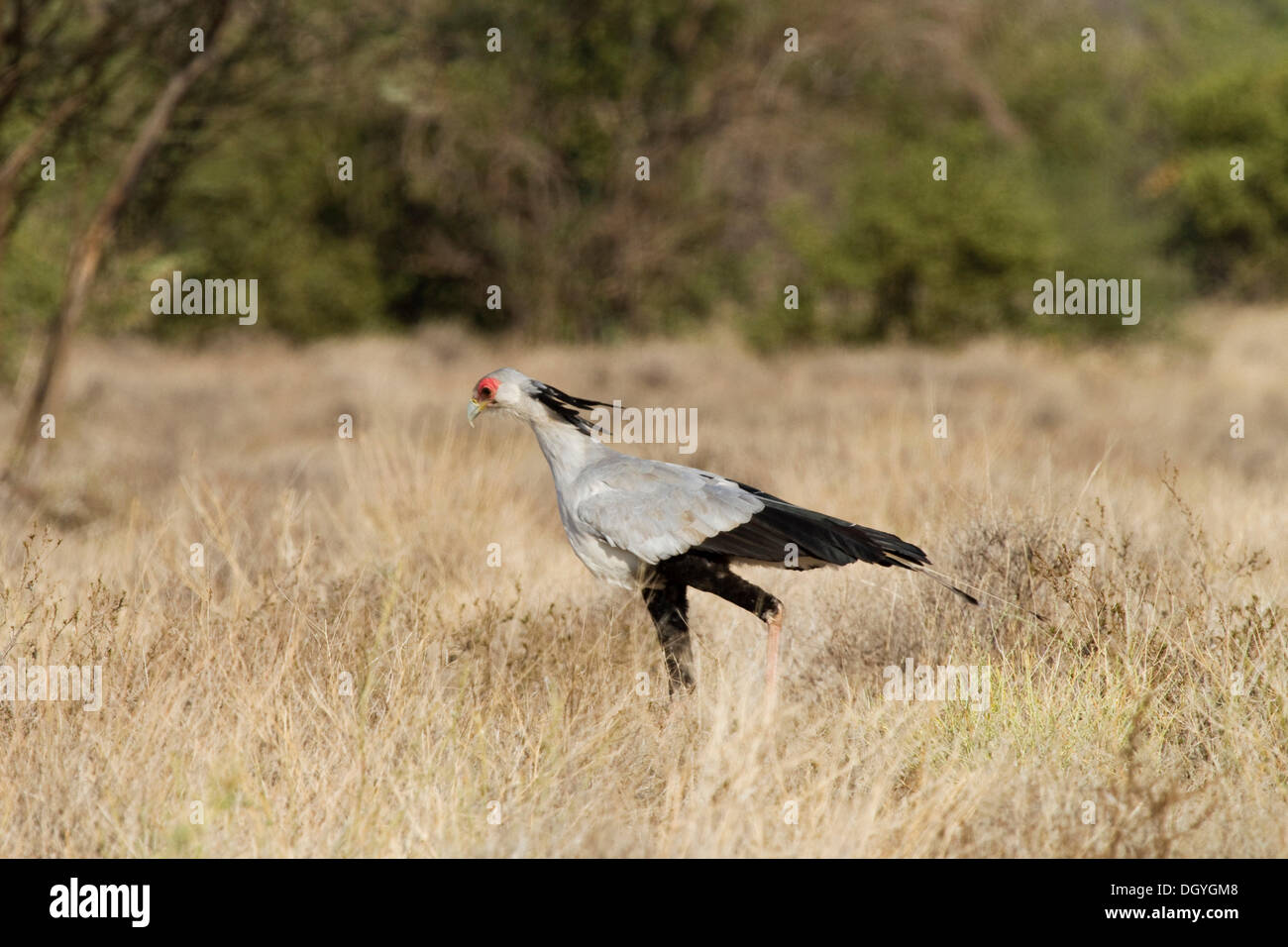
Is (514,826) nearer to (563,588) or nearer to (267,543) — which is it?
(563,588)

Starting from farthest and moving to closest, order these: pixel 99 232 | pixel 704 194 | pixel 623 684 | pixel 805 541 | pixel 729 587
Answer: pixel 704 194, pixel 99 232, pixel 623 684, pixel 729 587, pixel 805 541

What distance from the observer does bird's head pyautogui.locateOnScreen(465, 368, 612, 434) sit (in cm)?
461

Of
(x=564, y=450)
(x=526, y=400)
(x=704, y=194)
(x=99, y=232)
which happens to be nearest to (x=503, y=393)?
(x=526, y=400)

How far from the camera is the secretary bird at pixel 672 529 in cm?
434

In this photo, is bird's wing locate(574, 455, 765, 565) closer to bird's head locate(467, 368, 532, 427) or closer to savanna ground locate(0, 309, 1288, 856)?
bird's head locate(467, 368, 532, 427)

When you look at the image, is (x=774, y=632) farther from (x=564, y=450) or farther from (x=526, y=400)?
(x=526, y=400)

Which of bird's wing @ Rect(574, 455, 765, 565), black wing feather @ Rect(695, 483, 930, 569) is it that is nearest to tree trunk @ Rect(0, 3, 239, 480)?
bird's wing @ Rect(574, 455, 765, 565)

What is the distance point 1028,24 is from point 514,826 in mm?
22996

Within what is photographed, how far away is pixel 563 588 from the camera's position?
603 centimetres

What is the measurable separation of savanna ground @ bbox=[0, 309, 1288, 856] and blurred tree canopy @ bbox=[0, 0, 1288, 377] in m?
11.6

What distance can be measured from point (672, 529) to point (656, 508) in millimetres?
Result: 87

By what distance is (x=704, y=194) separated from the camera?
24.2 metres

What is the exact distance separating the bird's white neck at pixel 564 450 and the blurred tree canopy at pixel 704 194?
13260 millimetres

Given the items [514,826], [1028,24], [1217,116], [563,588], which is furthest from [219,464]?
[1217,116]
